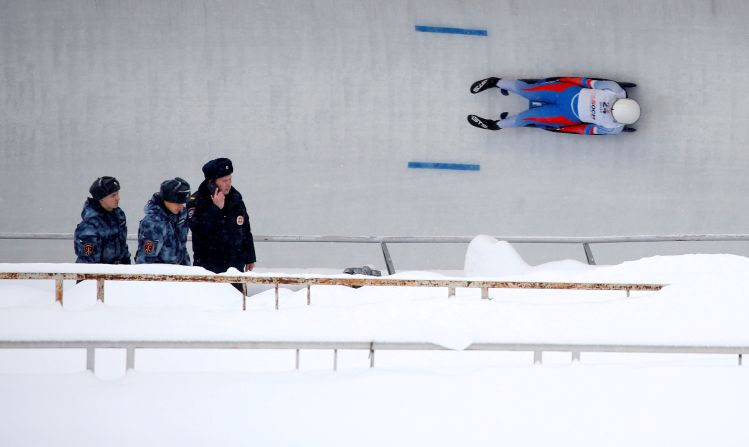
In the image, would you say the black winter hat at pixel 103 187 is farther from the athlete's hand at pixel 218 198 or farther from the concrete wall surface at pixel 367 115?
the concrete wall surface at pixel 367 115

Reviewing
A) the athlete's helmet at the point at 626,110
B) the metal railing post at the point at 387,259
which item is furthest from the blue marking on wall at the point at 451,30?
the metal railing post at the point at 387,259

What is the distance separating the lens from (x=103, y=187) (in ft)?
13.7

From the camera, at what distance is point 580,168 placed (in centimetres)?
740

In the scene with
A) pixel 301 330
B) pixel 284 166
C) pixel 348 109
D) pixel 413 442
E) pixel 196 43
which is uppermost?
pixel 196 43

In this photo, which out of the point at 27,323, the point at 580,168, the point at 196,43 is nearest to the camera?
the point at 27,323

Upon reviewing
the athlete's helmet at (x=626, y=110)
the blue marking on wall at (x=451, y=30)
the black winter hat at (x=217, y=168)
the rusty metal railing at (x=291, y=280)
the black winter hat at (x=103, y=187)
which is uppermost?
the blue marking on wall at (x=451, y=30)

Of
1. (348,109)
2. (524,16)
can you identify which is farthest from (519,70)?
(348,109)

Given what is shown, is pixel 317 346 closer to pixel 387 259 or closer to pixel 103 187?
pixel 103 187

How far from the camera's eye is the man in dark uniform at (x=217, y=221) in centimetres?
459

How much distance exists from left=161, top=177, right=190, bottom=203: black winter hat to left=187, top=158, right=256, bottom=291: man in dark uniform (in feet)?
1.01

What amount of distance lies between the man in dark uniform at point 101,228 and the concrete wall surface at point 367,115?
2.60 meters

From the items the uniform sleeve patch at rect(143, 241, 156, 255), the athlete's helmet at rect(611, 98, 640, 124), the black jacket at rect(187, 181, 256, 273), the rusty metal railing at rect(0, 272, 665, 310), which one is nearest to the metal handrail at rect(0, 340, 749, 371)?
the rusty metal railing at rect(0, 272, 665, 310)

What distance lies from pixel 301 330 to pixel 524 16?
17.3ft

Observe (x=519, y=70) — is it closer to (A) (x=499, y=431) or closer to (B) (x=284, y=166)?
(B) (x=284, y=166)
